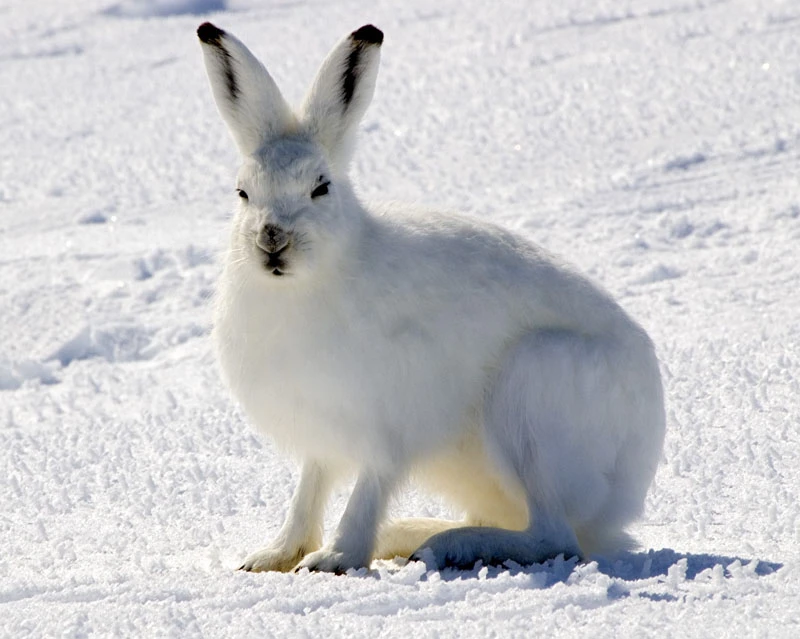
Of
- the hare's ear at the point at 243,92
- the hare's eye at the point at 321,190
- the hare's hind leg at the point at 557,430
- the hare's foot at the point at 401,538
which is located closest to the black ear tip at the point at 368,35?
the hare's ear at the point at 243,92

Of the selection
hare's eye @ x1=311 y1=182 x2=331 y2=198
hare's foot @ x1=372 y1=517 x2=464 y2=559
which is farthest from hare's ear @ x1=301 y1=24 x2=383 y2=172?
hare's foot @ x1=372 y1=517 x2=464 y2=559

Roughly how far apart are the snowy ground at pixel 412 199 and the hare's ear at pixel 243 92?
1289 mm

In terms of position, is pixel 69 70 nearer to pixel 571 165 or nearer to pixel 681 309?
pixel 571 165

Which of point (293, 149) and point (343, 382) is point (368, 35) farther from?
point (343, 382)

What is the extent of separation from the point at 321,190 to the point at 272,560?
112 centimetres

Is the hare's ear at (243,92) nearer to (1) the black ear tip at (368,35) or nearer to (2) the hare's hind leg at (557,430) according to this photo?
(1) the black ear tip at (368,35)

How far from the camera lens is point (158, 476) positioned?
17.0ft

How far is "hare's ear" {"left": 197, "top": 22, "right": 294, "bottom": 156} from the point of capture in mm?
4031

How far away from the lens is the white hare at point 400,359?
3.88 metres

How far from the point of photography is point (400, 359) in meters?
3.96

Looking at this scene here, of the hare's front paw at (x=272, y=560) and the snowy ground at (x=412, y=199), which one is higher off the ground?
the snowy ground at (x=412, y=199)

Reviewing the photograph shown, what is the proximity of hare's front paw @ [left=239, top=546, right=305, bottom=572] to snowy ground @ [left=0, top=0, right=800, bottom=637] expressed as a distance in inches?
5.2

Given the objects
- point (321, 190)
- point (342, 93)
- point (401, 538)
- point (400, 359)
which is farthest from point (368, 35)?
point (401, 538)

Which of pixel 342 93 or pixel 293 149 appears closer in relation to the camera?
pixel 293 149
